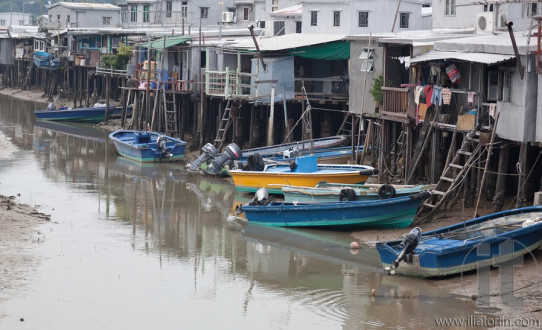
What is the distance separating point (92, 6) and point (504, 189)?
2188 inches

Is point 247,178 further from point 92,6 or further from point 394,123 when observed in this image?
point 92,6

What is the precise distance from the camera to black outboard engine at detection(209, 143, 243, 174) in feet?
111

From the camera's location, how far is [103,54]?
5928 cm

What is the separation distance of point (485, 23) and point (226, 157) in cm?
1028

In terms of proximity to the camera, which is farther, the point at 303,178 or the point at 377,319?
the point at 303,178

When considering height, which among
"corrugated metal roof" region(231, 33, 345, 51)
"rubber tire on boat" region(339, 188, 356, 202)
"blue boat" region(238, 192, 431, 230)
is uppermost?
"corrugated metal roof" region(231, 33, 345, 51)

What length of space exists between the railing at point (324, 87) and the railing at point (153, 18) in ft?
89.1

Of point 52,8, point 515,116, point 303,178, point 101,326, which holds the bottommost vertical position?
point 101,326

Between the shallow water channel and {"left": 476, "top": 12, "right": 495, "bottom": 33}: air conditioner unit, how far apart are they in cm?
906

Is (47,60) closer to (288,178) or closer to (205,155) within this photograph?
(205,155)

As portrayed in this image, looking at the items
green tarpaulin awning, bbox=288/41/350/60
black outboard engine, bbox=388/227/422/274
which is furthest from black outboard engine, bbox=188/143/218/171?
black outboard engine, bbox=388/227/422/274

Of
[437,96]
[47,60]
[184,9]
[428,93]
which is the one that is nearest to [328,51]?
[428,93]

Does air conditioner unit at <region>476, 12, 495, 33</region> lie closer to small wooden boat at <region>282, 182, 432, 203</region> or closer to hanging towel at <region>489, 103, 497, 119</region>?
hanging towel at <region>489, 103, 497, 119</region>

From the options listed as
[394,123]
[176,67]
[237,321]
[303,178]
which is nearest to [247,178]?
[303,178]
